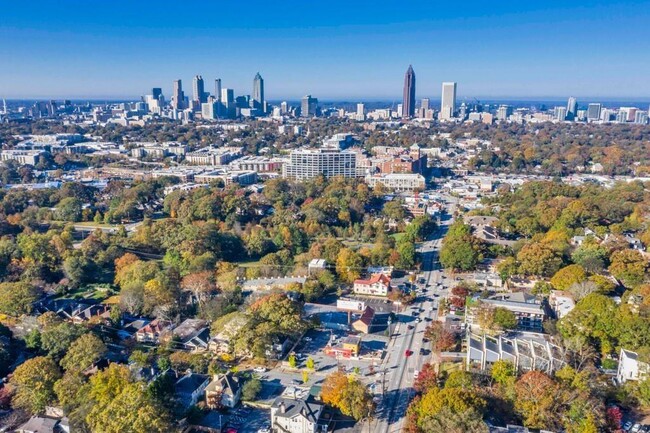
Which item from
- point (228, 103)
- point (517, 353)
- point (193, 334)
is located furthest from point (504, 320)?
point (228, 103)

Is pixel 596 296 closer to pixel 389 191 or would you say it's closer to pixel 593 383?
pixel 593 383

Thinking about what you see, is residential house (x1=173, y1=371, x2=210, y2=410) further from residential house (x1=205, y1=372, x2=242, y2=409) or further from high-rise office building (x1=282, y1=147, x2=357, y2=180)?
high-rise office building (x1=282, y1=147, x2=357, y2=180)

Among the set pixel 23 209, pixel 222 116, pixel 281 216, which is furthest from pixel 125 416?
pixel 222 116

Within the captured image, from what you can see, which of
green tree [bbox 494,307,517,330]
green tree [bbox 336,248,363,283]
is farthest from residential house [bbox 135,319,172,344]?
green tree [bbox 494,307,517,330]

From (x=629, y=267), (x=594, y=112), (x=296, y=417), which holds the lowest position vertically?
(x=296, y=417)

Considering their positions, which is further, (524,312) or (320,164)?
(320,164)

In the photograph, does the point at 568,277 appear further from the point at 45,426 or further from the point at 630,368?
the point at 45,426

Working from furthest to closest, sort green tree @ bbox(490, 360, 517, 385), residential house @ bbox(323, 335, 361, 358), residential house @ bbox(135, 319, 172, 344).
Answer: residential house @ bbox(135, 319, 172, 344) → residential house @ bbox(323, 335, 361, 358) → green tree @ bbox(490, 360, 517, 385)
